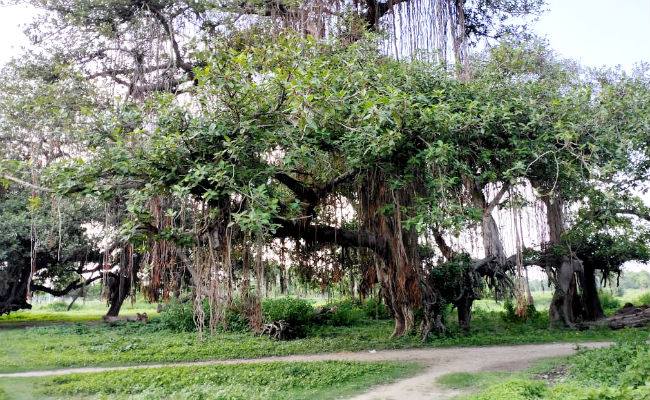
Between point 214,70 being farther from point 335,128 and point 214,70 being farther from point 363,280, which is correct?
point 363,280

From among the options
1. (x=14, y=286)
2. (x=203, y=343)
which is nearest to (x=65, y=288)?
(x=14, y=286)

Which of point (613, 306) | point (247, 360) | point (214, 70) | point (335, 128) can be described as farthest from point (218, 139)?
point (613, 306)

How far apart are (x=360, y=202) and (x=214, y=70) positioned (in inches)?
142

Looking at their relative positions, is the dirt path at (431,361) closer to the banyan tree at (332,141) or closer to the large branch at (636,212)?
the banyan tree at (332,141)

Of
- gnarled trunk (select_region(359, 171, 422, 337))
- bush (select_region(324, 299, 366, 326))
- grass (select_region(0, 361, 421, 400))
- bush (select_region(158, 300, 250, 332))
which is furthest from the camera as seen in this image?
bush (select_region(324, 299, 366, 326))

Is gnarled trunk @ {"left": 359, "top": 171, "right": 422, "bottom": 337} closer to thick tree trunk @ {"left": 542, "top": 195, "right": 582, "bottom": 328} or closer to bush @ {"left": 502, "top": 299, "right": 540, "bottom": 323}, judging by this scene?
bush @ {"left": 502, "top": 299, "right": 540, "bottom": 323}

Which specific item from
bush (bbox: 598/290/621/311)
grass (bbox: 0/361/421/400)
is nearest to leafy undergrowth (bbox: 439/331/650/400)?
grass (bbox: 0/361/421/400)

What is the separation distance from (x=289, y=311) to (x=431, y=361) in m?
5.29

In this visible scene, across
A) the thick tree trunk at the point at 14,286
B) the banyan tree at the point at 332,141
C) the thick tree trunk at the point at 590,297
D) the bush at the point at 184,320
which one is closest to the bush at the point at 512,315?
the thick tree trunk at the point at 590,297

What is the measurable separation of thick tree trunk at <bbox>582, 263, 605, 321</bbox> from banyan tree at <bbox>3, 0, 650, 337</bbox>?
2951 mm

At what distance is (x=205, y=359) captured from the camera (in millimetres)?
8938

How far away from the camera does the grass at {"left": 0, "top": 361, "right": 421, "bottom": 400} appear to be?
19.3 feet

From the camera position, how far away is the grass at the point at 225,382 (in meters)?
5.88

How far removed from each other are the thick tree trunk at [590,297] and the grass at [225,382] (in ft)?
27.1
